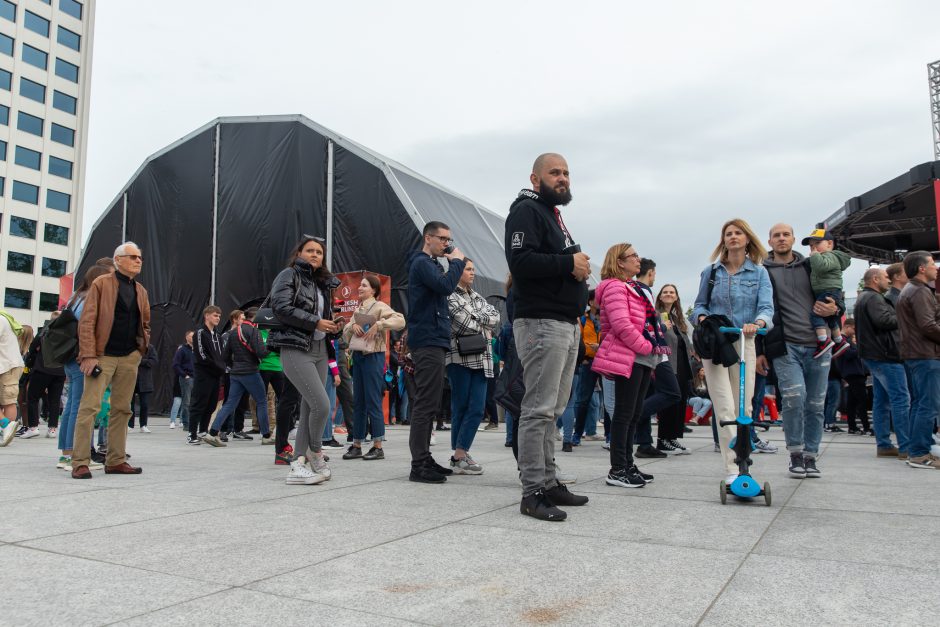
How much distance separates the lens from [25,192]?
58.5 m

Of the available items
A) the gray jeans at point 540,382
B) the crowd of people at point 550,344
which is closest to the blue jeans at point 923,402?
the crowd of people at point 550,344

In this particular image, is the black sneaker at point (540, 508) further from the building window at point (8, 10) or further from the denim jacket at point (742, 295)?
the building window at point (8, 10)

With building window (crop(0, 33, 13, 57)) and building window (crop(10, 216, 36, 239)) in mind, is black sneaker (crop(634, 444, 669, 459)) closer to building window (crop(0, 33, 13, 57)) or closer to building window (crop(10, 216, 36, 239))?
building window (crop(10, 216, 36, 239))

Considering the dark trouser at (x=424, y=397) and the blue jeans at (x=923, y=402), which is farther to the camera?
the blue jeans at (x=923, y=402)

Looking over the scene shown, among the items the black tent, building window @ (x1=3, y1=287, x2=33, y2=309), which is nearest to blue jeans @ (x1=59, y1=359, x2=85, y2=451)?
the black tent

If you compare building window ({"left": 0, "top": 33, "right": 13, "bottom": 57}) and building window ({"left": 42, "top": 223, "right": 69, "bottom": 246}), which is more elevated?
building window ({"left": 0, "top": 33, "right": 13, "bottom": 57})

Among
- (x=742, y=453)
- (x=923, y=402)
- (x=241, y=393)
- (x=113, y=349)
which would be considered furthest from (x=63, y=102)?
(x=742, y=453)

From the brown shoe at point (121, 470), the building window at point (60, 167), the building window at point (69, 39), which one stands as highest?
the building window at point (69, 39)

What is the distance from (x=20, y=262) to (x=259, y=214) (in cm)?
5062

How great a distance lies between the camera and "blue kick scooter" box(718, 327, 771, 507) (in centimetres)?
416

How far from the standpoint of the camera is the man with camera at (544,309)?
3895mm

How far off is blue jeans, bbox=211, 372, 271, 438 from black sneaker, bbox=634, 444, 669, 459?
470cm

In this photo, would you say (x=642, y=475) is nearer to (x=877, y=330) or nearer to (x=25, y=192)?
(x=877, y=330)

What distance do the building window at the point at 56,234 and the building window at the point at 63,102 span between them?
10684 mm
